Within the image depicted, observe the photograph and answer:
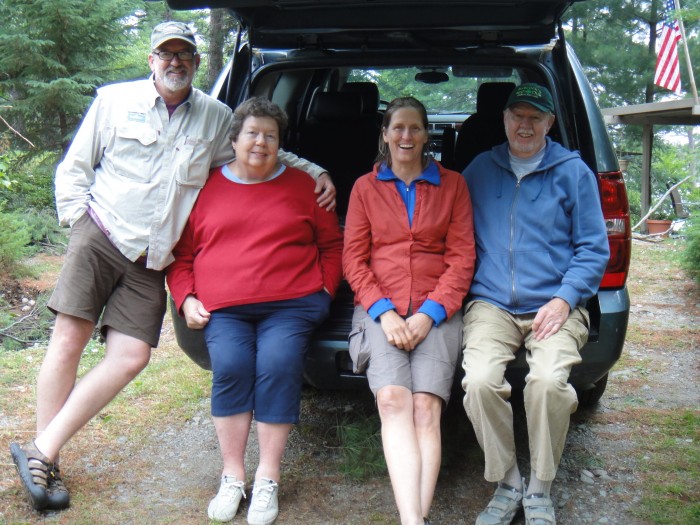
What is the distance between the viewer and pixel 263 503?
2812mm

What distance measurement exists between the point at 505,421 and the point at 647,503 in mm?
758

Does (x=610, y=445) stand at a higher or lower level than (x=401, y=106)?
lower

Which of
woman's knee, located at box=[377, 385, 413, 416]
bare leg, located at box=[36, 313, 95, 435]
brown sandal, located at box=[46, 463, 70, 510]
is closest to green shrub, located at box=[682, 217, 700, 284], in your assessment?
woman's knee, located at box=[377, 385, 413, 416]

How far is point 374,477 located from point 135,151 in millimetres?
1685

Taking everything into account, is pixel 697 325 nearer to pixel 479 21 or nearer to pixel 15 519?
pixel 479 21

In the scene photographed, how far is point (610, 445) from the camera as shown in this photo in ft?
11.5

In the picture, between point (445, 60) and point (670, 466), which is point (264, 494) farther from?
point (445, 60)

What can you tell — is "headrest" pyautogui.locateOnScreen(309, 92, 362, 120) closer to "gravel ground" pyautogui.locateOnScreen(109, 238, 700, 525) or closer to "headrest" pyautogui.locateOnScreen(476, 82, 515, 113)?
"headrest" pyautogui.locateOnScreen(476, 82, 515, 113)

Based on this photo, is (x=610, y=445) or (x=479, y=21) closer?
(x=479, y=21)

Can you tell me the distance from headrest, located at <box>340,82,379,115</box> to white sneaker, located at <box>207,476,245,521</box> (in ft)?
8.69

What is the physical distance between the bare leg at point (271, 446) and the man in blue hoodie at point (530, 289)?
738 millimetres

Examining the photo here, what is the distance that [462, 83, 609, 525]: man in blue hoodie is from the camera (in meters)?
2.66

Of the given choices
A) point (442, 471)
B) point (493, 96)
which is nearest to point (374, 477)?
point (442, 471)

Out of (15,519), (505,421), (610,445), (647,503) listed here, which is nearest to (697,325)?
(610,445)
